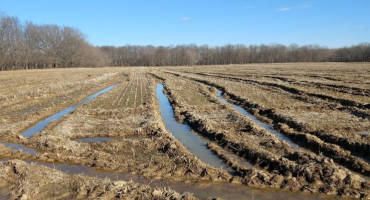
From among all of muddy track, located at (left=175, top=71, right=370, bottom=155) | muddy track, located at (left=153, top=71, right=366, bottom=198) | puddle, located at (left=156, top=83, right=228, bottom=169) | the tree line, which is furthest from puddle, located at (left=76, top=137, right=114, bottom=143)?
the tree line

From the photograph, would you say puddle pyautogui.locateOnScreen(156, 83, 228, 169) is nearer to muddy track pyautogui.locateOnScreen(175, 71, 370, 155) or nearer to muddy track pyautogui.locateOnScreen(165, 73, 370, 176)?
muddy track pyautogui.locateOnScreen(165, 73, 370, 176)

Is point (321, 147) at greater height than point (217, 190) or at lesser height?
greater

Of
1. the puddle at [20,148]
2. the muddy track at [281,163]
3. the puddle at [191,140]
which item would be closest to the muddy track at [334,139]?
the muddy track at [281,163]

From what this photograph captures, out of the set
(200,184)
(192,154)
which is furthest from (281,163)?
(192,154)

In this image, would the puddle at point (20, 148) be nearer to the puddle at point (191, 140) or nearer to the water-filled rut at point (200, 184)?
the water-filled rut at point (200, 184)

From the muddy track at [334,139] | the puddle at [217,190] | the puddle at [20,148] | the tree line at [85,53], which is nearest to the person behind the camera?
the puddle at [217,190]

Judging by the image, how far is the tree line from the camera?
87.9 meters

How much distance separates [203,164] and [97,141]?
573 centimetres

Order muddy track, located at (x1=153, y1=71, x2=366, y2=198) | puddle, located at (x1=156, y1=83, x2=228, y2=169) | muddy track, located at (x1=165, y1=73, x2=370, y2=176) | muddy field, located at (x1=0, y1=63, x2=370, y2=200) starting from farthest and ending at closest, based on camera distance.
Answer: puddle, located at (x1=156, y1=83, x2=228, y2=169) < muddy track, located at (x1=165, y1=73, x2=370, y2=176) < muddy track, located at (x1=153, y1=71, x2=366, y2=198) < muddy field, located at (x1=0, y1=63, x2=370, y2=200)

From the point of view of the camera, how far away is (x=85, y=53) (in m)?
119

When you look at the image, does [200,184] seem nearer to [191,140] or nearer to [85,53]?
[191,140]

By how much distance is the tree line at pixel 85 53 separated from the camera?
288ft

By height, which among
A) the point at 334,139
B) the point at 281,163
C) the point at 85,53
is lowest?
the point at 281,163

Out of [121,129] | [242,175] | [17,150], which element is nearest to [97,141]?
[121,129]
